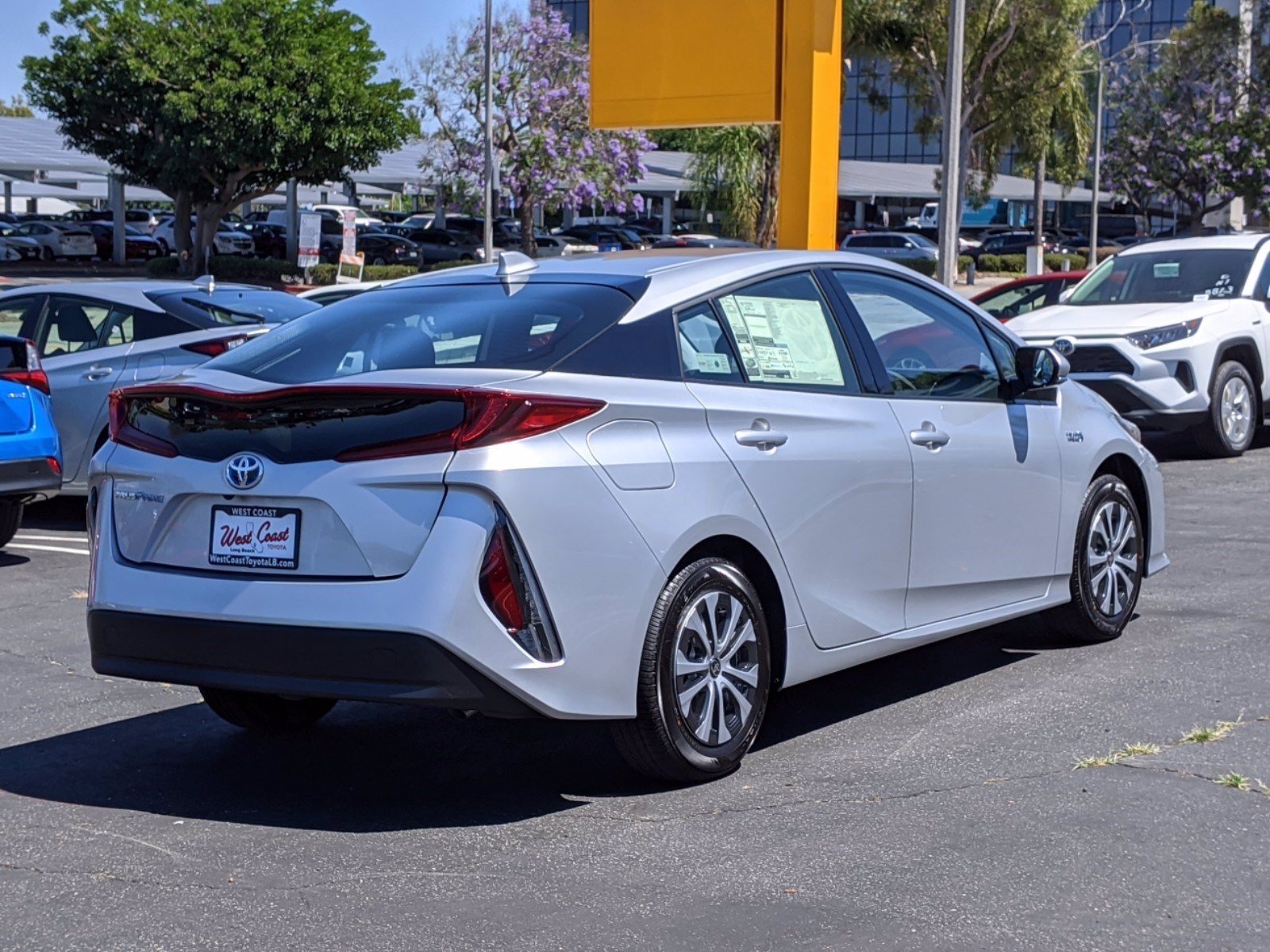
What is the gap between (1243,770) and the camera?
527 centimetres

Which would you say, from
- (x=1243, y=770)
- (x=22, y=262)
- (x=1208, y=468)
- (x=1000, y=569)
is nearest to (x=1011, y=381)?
(x=1000, y=569)

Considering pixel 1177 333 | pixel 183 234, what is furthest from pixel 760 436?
pixel 183 234

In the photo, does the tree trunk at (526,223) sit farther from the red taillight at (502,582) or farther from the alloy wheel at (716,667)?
the red taillight at (502,582)

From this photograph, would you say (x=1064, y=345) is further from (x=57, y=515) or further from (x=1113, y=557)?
(x=57, y=515)

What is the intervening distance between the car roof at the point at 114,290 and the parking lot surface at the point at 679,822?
469 cm

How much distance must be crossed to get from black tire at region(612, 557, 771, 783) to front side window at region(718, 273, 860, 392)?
760mm

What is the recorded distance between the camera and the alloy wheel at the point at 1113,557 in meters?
7.03

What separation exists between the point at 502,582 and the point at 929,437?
2052 mm

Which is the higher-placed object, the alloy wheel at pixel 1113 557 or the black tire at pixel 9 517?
the alloy wheel at pixel 1113 557

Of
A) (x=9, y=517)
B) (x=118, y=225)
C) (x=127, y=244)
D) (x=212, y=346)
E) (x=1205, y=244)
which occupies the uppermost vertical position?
(x=118, y=225)

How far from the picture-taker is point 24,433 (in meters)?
9.43

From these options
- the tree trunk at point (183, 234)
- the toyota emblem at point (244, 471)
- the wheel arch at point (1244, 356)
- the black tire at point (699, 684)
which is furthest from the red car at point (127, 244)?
the black tire at point (699, 684)

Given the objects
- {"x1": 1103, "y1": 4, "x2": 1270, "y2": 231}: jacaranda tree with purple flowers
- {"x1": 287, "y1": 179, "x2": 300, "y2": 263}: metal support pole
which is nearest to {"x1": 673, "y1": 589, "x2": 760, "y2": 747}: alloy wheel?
{"x1": 287, "y1": 179, "x2": 300, "y2": 263}: metal support pole

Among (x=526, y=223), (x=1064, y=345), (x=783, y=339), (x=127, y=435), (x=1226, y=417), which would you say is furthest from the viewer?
(x=526, y=223)
